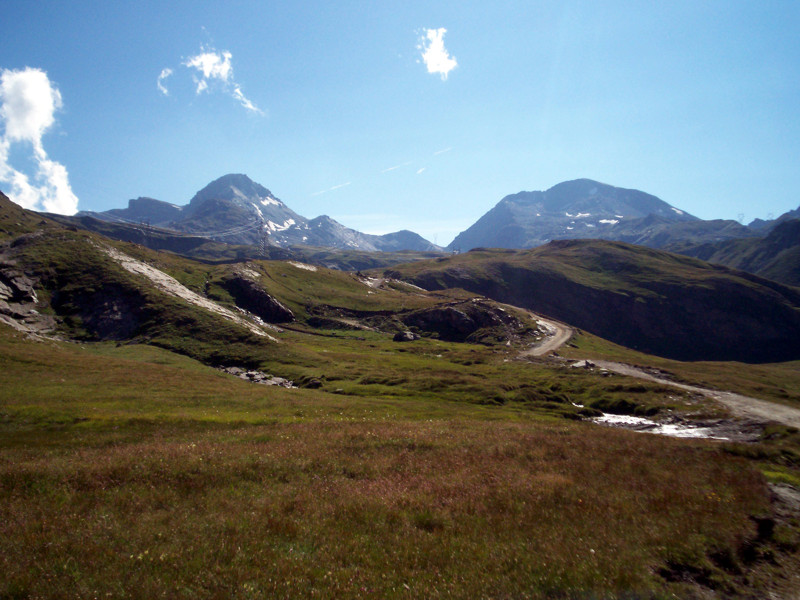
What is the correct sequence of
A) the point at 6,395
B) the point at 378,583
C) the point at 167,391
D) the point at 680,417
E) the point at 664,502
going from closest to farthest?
the point at 378,583
the point at 664,502
the point at 6,395
the point at 167,391
the point at 680,417

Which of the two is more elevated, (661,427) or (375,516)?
(375,516)

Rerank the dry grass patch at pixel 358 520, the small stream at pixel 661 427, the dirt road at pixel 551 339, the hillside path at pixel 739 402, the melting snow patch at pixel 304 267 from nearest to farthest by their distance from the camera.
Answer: the dry grass patch at pixel 358 520 < the small stream at pixel 661 427 < the hillside path at pixel 739 402 < the dirt road at pixel 551 339 < the melting snow patch at pixel 304 267

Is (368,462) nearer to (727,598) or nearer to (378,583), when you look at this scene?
(378,583)

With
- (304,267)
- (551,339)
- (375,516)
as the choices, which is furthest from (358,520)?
(304,267)

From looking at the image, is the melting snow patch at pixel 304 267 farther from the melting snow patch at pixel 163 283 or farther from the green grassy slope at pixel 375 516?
the green grassy slope at pixel 375 516

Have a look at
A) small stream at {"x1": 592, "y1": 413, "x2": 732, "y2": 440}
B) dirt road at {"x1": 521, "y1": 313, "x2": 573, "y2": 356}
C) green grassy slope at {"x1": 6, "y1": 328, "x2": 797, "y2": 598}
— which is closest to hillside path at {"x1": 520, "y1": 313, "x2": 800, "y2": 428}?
dirt road at {"x1": 521, "y1": 313, "x2": 573, "y2": 356}

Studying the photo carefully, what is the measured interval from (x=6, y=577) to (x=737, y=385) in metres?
120

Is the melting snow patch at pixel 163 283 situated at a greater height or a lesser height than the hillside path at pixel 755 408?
greater

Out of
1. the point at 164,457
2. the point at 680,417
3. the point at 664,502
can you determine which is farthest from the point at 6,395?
the point at 680,417

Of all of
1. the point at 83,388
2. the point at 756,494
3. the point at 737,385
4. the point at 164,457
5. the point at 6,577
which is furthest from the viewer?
the point at 737,385

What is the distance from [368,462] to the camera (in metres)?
20.2

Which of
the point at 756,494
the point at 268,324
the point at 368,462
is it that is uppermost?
the point at 756,494

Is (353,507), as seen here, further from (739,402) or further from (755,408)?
(739,402)

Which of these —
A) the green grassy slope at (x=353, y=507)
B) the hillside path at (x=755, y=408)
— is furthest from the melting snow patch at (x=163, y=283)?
the hillside path at (x=755, y=408)
